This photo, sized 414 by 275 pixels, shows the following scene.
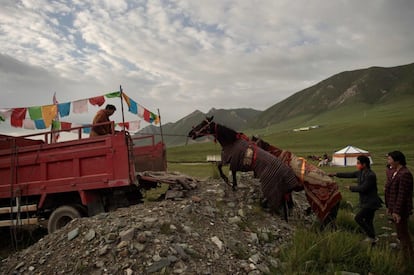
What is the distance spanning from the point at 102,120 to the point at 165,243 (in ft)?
14.9

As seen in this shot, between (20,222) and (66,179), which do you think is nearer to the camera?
(66,179)

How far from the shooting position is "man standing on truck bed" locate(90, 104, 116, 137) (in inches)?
336

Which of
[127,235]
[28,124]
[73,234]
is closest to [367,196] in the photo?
[127,235]

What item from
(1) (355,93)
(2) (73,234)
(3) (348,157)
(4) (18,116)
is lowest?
(3) (348,157)

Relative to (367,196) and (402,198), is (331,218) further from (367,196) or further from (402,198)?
(402,198)

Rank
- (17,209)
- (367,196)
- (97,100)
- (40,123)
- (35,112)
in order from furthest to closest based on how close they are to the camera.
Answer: (40,123) → (35,112) → (97,100) → (17,209) → (367,196)

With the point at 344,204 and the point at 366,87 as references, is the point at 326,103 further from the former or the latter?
the point at 344,204

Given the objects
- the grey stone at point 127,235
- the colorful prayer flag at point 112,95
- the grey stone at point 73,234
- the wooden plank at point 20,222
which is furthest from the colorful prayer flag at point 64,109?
the grey stone at point 127,235

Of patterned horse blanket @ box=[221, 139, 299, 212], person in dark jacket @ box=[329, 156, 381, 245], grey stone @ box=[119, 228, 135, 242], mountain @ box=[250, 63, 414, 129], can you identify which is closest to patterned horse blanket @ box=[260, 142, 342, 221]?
patterned horse blanket @ box=[221, 139, 299, 212]

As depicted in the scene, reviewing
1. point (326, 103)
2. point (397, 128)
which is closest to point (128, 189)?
point (397, 128)

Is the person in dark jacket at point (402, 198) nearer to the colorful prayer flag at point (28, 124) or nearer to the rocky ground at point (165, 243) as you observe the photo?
the rocky ground at point (165, 243)

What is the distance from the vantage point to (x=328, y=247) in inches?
209

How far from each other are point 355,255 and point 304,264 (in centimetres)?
91

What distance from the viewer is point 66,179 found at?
24.3 feet
